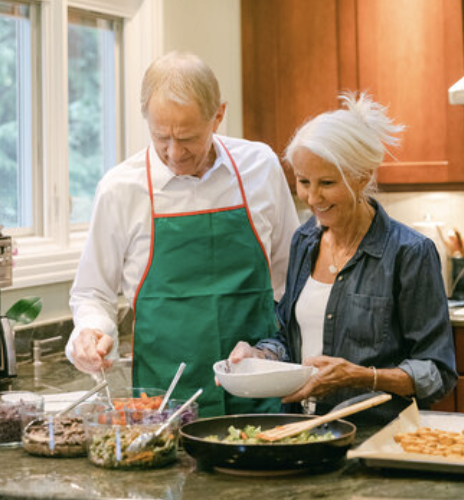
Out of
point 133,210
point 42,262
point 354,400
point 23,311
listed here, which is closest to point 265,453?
point 354,400

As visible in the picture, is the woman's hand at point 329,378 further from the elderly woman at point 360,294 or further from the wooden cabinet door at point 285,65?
the wooden cabinet door at point 285,65

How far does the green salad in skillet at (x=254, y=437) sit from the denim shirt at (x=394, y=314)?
1.02 ft

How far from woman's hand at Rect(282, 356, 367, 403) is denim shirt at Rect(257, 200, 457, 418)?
0.41ft

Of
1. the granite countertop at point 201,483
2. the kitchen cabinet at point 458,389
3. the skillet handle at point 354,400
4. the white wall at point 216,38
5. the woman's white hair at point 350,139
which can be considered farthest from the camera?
the white wall at point 216,38

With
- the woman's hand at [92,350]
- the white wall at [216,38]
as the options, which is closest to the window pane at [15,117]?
the white wall at [216,38]

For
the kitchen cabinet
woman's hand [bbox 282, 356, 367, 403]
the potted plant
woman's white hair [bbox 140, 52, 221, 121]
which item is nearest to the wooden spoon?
woman's hand [bbox 282, 356, 367, 403]

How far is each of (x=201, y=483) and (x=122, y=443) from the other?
0.18 m

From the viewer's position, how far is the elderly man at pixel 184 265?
2.26 m

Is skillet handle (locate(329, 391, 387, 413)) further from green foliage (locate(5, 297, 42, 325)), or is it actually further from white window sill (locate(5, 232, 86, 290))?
white window sill (locate(5, 232, 86, 290))

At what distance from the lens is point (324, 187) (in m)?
2.05

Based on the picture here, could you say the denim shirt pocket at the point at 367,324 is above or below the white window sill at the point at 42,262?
below

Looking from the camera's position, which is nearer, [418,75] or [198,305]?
[198,305]

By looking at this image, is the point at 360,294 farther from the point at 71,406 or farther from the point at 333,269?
the point at 71,406

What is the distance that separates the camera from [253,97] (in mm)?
4160
